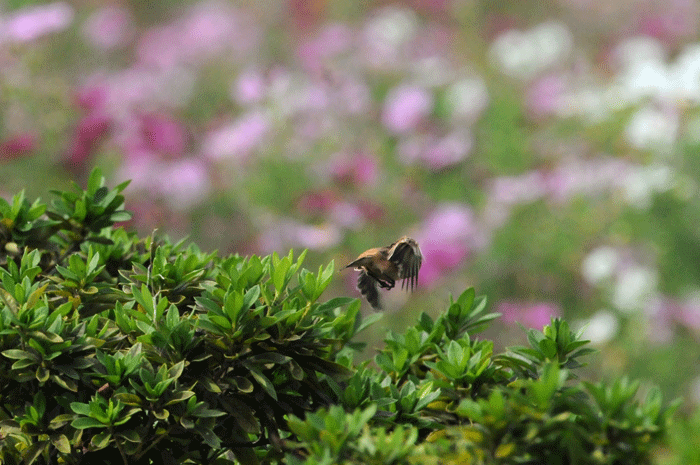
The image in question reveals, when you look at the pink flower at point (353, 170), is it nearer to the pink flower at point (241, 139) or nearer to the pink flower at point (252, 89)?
the pink flower at point (241, 139)

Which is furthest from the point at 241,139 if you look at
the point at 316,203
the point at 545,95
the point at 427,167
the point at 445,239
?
the point at 545,95

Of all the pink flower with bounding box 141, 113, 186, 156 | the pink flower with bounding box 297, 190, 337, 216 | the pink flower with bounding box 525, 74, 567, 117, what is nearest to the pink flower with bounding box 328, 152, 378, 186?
the pink flower with bounding box 297, 190, 337, 216

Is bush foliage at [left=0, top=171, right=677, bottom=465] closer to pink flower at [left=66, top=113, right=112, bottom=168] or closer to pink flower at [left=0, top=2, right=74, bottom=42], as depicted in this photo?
pink flower at [left=66, top=113, right=112, bottom=168]

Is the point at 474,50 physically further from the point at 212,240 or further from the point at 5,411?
the point at 5,411

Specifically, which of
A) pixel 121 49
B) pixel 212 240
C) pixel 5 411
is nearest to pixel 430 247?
pixel 212 240

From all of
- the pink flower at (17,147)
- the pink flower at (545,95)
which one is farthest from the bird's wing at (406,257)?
the pink flower at (545,95)

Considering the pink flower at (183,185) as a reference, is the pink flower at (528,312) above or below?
above
